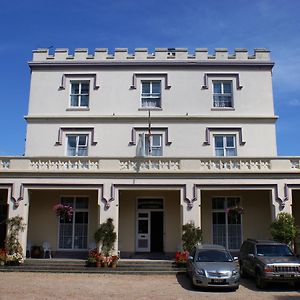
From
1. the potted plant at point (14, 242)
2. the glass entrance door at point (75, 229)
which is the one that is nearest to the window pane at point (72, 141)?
the glass entrance door at point (75, 229)

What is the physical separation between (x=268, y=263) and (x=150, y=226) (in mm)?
9594

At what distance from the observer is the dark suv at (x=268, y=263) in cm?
1531

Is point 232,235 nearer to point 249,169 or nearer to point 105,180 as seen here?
point 249,169

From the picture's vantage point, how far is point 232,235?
23656 millimetres

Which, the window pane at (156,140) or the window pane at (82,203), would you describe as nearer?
the window pane at (82,203)

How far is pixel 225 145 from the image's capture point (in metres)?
25.5

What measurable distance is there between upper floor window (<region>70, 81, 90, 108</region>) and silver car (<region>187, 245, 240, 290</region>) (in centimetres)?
1338

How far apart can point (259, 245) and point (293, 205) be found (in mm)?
7550

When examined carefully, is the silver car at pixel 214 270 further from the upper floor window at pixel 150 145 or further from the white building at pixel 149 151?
the upper floor window at pixel 150 145

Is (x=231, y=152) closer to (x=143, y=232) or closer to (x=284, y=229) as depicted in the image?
(x=284, y=229)

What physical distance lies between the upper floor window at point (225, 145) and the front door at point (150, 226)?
184 inches

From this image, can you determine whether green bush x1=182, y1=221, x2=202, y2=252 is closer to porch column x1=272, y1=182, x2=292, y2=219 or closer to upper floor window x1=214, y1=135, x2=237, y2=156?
porch column x1=272, y1=182, x2=292, y2=219

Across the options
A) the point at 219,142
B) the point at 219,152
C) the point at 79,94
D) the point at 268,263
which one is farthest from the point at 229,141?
the point at 268,263

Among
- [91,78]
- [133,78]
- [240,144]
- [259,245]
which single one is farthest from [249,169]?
[91,78]
